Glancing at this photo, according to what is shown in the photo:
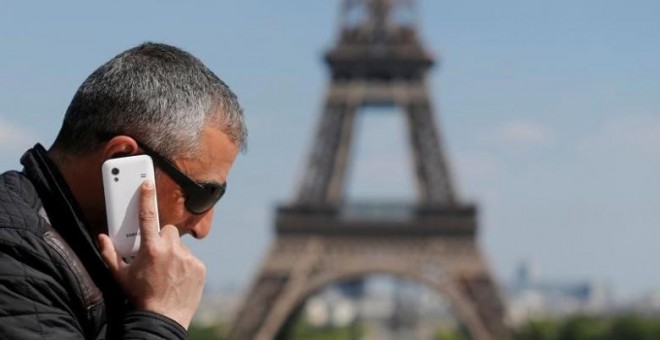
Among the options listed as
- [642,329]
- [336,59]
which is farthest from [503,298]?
[642,329]

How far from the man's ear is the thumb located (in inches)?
6.2

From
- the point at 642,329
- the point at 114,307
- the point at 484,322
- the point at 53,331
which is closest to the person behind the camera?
the point at 53,331

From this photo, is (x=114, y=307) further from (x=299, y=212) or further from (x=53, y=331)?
(x=299, y=212)

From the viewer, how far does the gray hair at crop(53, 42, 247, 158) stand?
3.38m

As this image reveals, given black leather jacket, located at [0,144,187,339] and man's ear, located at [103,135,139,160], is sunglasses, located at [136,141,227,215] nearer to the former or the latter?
man's ear, located at [103,135,139,160]

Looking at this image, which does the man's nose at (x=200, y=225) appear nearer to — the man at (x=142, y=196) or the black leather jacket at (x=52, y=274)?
the man at (x=142, y=196)

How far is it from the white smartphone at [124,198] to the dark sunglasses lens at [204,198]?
132 mm

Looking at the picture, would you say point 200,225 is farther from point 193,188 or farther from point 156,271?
point 156,271

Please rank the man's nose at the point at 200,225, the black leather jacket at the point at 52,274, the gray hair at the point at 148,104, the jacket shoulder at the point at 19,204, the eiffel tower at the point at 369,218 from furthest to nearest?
the eiffel tower at the point at 369,218
the man's nose at the point at 200,225
the gray hair at the point at 148,104
the jacket shoulder at the point at 19,204
the black leather jacket at the point at 52,274

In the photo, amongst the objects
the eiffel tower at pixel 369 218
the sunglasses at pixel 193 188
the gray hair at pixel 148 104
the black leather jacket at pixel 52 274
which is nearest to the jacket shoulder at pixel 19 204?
the black leather jacket at pixel 52 274

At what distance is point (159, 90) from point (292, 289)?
57.2 metres

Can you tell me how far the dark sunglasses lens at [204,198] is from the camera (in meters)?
3.47

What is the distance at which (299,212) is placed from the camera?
60.8m

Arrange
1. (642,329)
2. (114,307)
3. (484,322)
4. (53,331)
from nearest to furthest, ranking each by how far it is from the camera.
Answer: (53,331)
(114,307)
(484,322)
(642,329)
